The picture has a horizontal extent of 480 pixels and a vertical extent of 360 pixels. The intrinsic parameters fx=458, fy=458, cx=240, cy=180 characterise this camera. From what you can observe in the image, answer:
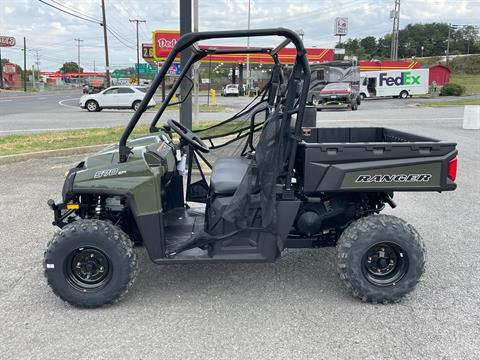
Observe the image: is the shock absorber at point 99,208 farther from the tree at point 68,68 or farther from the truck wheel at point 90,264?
the tree at point 68,68

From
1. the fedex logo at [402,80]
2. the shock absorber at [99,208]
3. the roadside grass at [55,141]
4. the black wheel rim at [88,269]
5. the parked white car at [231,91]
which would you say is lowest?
the black wheel rim at [88,269]

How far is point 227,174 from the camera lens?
12.5 feet

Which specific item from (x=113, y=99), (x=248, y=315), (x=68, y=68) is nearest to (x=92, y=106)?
(x=113, y=99)

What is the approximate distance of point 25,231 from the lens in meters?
5.07

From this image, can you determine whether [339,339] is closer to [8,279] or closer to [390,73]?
[8,279]

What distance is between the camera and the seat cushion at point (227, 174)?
11.5 ft

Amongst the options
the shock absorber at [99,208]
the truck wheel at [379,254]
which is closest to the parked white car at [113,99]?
the shock absorber at [99,208]

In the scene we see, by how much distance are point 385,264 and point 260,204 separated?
1.08m

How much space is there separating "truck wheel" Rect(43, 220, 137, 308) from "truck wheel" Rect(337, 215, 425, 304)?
158 centimetres

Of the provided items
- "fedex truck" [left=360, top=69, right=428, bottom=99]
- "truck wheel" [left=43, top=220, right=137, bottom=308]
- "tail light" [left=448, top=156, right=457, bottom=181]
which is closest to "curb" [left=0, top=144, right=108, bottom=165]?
"truck wheel" [left=43, top=220, right=137, bottom=308]

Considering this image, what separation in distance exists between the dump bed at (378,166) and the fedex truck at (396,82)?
38963 millimetres

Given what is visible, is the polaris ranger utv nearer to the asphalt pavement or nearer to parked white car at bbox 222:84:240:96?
the asphalt pavement

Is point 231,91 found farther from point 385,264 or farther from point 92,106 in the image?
point 385,264

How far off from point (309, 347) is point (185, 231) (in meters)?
1.41
